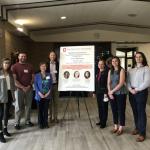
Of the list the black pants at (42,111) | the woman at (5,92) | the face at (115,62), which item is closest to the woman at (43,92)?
the black pants at (42,111)

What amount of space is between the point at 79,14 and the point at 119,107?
15.9 feet

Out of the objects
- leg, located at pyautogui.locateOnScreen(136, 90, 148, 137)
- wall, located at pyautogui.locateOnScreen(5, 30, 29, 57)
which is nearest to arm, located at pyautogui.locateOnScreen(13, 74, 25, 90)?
leg, located at pyautogui.locateOnScreen(136, 90, 148, 137)

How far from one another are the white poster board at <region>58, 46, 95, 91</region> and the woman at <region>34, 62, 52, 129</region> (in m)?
0.26

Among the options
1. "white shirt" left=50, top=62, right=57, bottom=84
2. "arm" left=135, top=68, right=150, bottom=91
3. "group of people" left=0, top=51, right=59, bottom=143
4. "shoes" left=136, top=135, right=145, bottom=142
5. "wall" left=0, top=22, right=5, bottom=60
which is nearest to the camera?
"arm" left=135, top=68, right=150, bottom=91

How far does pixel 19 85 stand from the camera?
564 centimetres

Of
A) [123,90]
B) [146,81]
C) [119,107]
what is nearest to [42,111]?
[119,107]

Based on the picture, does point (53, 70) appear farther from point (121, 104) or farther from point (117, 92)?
point (121, 104)

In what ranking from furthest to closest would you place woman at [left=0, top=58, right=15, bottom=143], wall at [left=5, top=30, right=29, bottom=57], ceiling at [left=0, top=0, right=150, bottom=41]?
1. wall at [left=5, top=30, right=29, bottom=57]
2. ceiling at [left=0, top=0, right=150, bottom=41]
3. woman at [left=0, top=58, right=15, bottom=143]

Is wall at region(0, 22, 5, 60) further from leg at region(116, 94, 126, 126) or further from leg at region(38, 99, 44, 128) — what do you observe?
leg at region(116, 94, 126, 126)

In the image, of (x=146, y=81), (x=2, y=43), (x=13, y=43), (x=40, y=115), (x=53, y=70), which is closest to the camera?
(x=146, y=81)

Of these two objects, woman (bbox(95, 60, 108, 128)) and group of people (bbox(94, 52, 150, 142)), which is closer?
group of people (bbox(94, 52, 150, 142))

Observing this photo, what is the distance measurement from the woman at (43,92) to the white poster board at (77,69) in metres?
0.26

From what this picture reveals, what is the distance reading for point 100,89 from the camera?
5625 millimetres

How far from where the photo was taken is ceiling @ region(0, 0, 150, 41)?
7.43 meters
